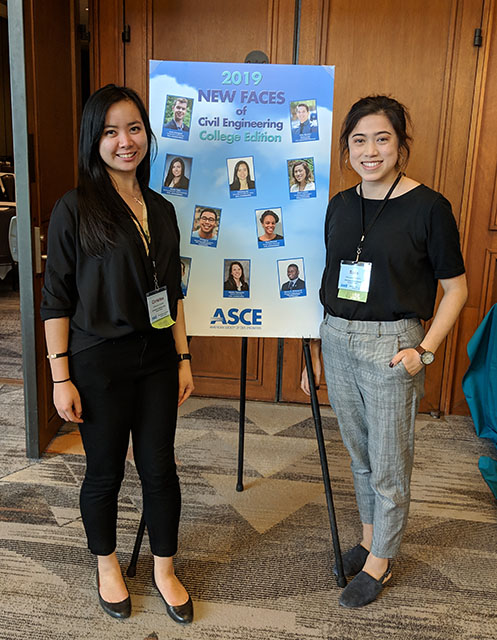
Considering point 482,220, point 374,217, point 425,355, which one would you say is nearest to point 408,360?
point 425,355

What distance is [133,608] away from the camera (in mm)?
1834

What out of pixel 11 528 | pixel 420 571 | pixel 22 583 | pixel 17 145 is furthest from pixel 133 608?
pixel 17 145

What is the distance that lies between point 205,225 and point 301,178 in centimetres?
34

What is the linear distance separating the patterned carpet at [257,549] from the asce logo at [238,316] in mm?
790

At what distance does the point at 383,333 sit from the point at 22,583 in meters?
1.36

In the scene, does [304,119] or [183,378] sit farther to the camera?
[304,119]

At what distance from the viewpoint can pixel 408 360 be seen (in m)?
1.67

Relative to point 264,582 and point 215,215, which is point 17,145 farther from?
point 264,582

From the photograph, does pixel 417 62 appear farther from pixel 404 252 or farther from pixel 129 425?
pixel 129 425

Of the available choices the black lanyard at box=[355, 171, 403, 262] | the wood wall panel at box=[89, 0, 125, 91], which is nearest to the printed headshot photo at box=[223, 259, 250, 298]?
the black lanyard at box=[355, 171, 403, 262]

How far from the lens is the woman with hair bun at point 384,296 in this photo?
5.39ft

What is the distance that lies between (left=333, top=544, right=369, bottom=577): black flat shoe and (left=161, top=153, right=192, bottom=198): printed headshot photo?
1307 millimetres

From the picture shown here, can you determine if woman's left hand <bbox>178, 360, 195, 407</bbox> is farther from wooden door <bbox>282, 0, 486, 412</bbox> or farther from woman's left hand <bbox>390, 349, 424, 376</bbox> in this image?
wooden door <bbox>282, 0, 486, 412</bbox>

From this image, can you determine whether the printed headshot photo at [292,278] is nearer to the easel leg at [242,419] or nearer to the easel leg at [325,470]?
the easel leg at [325,470]
